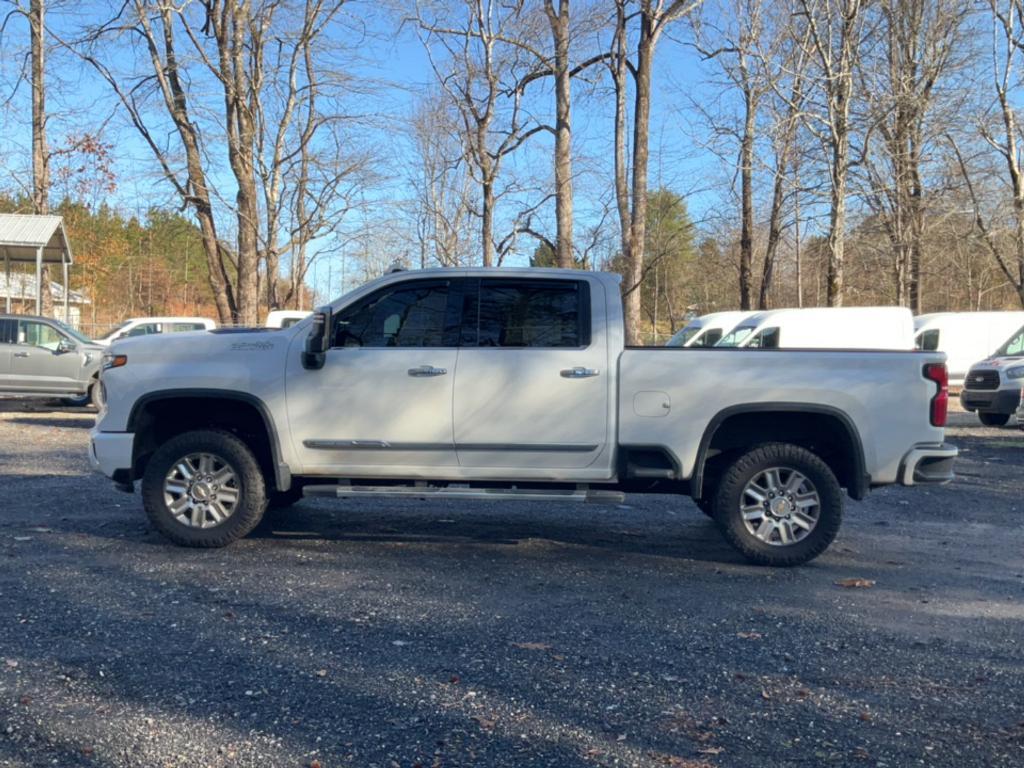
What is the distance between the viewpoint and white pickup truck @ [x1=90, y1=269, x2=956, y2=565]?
21.2ft

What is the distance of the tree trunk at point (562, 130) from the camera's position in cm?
2317

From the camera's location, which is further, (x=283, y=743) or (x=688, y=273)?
(x=688, y=273)

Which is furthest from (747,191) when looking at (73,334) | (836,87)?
(73,334)

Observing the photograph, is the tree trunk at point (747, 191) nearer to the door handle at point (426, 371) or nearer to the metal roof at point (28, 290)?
the door handle at point (426, 371)

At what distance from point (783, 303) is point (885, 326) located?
128 ft

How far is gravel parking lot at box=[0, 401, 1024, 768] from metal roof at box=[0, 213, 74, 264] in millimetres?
15901

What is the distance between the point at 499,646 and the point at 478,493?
1.89 m

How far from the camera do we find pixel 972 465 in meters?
11.9

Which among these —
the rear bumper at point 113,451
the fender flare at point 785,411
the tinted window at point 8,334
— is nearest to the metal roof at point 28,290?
the tinted window at point 8,334

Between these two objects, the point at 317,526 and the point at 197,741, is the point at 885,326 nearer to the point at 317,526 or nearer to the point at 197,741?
the point at 317,526

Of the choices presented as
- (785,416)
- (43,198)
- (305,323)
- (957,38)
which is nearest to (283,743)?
(305,323)

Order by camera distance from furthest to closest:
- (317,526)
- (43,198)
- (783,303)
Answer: (783,303)
(43,198)
(317,526)

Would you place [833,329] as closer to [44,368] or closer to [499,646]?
[44,368]

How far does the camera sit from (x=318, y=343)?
661 cm
